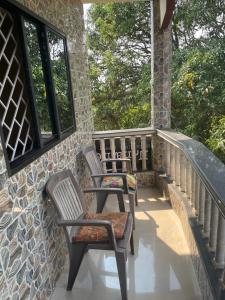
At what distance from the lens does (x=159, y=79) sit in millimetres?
3863

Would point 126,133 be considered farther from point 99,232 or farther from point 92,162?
point 99,232

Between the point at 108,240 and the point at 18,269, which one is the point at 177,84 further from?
the point at 18,269

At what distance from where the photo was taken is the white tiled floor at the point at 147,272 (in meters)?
2.02

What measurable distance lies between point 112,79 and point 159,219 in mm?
5117

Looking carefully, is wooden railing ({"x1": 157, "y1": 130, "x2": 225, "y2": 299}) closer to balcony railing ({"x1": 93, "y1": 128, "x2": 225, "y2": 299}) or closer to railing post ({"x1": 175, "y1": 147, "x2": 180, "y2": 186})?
balcony railing ({"x1": 93, "y1": 128, "x2": 225, "y2": 299})

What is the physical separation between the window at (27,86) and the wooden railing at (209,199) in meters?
1.19

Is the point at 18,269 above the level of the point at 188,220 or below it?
above

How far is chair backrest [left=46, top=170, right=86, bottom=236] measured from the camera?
1970 mm

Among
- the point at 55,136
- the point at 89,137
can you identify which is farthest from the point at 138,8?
the point at 55,136

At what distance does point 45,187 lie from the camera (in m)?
1.99

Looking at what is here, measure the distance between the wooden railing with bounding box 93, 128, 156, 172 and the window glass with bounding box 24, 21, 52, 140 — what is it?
1797mm

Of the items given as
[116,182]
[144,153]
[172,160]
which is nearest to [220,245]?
[116,182]

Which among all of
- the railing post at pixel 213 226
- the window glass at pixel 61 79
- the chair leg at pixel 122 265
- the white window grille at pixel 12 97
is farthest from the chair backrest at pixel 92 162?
the railing post at pixel 213 226

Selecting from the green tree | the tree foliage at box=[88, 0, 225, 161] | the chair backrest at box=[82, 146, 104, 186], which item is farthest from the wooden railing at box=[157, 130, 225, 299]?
the green tree
